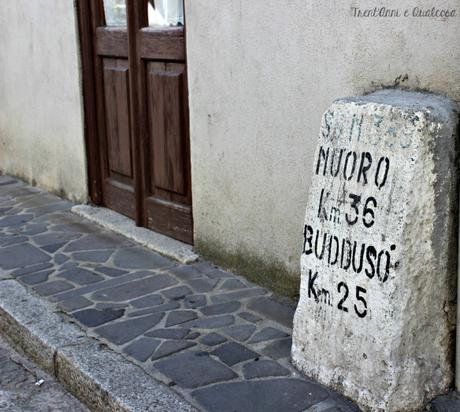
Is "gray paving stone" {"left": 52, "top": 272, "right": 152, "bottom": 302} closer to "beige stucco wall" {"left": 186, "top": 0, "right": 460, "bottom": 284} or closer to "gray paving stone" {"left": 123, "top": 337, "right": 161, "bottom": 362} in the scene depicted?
"beige stucco wall" {"left": 186, "top": 0, "right": 460, "bottom": 284}

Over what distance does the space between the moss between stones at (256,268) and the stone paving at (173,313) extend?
0.19 feet

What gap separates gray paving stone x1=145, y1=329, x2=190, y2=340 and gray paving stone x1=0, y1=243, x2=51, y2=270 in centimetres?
159

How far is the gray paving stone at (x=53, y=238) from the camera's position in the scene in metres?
5.91

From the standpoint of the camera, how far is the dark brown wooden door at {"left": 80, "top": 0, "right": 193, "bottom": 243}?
5.57m

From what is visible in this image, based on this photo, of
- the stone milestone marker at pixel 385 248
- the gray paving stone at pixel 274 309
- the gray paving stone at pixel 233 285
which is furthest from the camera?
the gray paving stone at pixel 233 285

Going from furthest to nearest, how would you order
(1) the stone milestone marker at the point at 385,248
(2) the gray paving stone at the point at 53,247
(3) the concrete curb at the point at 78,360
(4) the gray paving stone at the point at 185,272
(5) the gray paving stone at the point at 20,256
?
(2) the gray paving stone at the point at 53,247
(5) the gray paving stone at the point at 20,256
(4) the gray paving stone at the point at 185,272
(3) the concrete curb at the point at 78,360
(1) the stone milestone marker at the point at 385,248

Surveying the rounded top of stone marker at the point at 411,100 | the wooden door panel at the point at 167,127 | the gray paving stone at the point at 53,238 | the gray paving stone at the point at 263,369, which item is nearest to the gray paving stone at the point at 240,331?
the gray paving stone at the point at 263,369

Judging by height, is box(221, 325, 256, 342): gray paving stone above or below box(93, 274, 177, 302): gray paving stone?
above

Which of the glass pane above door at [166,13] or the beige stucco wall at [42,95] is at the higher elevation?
the glass pane above door at [166,13]

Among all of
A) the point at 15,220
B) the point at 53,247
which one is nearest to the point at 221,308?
the point at 53,247

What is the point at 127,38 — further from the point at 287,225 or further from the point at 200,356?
the point at 200,356

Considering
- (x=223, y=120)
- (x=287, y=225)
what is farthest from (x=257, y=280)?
(x=223, y=120)

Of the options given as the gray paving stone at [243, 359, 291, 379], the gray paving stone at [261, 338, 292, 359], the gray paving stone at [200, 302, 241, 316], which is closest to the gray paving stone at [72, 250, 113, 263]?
the gray paving stone at [200, 302, 241, 316]

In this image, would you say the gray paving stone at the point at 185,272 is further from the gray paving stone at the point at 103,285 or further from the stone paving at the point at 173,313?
the gray paving stone at the point at 103,285
